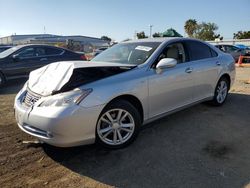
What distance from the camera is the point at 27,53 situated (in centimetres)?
976

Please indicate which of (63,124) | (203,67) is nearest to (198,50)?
(203,67)

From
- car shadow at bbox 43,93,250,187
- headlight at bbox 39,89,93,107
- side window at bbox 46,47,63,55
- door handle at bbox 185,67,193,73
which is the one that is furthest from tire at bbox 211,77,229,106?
side window at bbox 46,47,63,55

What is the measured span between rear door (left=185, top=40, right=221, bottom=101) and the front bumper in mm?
2361

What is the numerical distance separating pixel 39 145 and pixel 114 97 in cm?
139

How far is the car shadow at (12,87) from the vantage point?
27.9 feet

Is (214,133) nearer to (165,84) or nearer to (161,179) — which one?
(165,84)

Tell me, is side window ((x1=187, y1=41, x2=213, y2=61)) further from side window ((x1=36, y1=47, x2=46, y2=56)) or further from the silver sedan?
side window ((x1=36, y1=47, x2=46, y2=56))

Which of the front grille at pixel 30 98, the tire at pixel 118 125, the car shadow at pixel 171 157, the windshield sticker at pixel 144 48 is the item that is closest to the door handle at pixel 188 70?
the windshield sticker at pixel 144 48

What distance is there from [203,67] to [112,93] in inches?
95.3

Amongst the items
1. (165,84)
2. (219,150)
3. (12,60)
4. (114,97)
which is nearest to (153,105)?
(165,84)

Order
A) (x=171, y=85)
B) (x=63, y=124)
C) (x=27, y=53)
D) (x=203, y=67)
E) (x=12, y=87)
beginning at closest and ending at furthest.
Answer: (x=63, y=124), (x=171, y=85), (x=203, y=67), (x=12, y=87), (x=27, y=53)

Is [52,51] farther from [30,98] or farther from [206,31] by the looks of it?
[206,31]

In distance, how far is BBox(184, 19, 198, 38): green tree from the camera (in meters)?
73.3

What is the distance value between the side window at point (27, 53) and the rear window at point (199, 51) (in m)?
6.43
